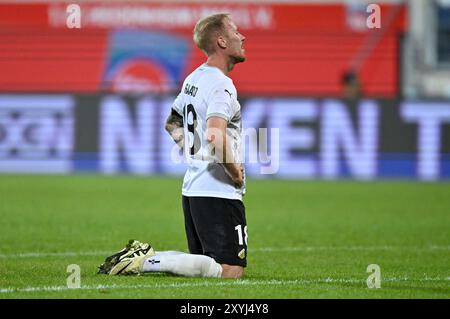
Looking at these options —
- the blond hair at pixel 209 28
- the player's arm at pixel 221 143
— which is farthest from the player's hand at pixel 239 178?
the blond hair at pixel 209 28

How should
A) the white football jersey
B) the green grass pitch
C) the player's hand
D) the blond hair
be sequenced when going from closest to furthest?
the green grass pitch → the player's hand → the white football jersey → the blond hair

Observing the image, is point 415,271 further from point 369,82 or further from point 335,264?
point 369,82

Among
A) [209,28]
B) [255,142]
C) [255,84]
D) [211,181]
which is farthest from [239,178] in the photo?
[255,84]

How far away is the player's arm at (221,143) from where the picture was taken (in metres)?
7.90

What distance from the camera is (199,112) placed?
8305 mm

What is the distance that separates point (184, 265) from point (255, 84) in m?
19.4

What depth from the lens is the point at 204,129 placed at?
8.30 metres

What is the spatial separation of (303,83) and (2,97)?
32.0 feet

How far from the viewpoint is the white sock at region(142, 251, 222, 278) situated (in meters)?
8.10

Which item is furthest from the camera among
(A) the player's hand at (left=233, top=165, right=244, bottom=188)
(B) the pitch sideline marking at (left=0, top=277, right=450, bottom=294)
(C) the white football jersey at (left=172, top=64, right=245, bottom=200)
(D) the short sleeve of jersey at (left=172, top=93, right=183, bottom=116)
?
(D) the short sleeve of jersey at (left=172, top=93, right=183, bottom=116)

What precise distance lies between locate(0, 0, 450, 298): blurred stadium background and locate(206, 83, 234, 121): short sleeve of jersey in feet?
4.02

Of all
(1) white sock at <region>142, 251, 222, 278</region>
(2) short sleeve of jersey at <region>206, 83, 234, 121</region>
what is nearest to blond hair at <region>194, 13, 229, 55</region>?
(2) short sleeve of jersey at <region>206, 83, 234, 121</region>

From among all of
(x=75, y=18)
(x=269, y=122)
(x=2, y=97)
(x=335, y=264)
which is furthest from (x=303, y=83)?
(x=335, y=264)

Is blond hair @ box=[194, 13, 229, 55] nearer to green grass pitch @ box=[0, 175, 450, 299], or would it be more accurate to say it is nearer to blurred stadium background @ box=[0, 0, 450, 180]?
green grass pitch @ box=[0, 175, 450, 299]
